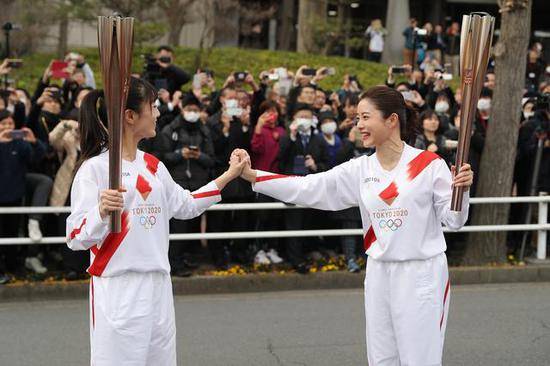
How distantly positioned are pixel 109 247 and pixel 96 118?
0.55 metres

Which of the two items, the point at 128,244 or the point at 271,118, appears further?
the point at 271,118

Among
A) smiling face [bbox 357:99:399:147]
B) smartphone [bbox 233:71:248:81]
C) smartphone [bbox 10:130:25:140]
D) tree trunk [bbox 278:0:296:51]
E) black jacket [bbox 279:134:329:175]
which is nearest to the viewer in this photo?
smiling face [bbox 357:99:399:147]

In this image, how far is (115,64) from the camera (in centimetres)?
326

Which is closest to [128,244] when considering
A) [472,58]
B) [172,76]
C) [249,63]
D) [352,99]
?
[472,58]

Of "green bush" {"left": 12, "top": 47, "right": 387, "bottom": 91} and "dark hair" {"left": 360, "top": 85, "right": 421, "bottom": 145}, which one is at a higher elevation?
"green bush" {"left": 12, "top": 47, "right": 387, "bottom": 91}

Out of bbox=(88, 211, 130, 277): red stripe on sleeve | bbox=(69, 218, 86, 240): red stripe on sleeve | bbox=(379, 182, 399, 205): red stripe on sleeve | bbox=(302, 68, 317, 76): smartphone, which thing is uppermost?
bbox=(302, 68, 317, 76): smartphone

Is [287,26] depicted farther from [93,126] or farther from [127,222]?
[127,222]

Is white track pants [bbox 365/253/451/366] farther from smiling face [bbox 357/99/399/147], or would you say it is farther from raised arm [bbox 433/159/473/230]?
smiling face [bbox 357/99/399/147]

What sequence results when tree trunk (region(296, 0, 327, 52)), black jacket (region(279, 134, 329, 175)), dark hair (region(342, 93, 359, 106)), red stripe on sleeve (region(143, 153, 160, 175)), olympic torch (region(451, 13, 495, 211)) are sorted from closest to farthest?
1. olympic torch (region(451, 13, 495, 211))
2. red stripe on sleeve (region(143, 153, 160, 175))
3. black jacket (region(279, 134, 329, 175))
4. dark hair (region(342, 93, 359, 106))
5. tree trunk (region(296, 0, 327, 52))

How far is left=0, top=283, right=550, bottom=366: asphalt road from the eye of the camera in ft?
19.8

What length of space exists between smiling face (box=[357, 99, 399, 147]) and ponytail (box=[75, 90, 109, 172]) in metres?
1.17

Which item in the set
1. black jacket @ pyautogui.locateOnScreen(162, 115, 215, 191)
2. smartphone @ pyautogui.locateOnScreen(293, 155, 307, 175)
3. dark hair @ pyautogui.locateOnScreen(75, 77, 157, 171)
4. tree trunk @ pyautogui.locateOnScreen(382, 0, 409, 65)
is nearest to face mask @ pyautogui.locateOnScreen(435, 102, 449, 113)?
smartphone @ pyautogui.locateOnScreen(293, 155, 307, 175)

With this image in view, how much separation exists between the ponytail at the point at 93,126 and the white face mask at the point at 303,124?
181 inches

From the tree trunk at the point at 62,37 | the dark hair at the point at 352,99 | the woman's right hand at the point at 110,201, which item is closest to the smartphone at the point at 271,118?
the dark hair at the point at 352,99
